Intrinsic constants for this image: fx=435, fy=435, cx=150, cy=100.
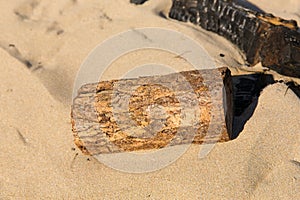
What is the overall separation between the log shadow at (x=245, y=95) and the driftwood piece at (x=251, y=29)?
0.53 feet

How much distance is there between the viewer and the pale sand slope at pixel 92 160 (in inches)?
112

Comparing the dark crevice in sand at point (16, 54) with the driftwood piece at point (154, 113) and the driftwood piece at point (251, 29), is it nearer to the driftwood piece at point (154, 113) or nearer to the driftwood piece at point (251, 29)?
the driftwood piece at point (154, 113)

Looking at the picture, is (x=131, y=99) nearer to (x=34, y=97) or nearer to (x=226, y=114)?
(x=226, y=114)

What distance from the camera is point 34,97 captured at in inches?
146

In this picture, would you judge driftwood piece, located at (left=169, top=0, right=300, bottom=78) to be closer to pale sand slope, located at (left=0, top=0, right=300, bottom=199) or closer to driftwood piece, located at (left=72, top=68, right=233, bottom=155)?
pale sand slope, located at (left=0, top=0, right=300, bottom=199)

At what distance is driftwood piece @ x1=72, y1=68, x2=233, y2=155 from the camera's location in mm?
2850

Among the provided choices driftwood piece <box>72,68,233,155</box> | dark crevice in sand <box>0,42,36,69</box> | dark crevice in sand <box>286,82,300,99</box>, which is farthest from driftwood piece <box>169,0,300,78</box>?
dark crevice in sand <box>0,42,36,69</box>

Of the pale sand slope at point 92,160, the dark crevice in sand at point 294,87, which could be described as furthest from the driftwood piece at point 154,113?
the dark crevice in sand at point 294,87

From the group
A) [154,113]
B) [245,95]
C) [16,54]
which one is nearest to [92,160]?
[154,113]

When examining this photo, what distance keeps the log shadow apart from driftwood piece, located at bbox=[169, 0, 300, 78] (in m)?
0.16

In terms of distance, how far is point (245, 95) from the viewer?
3453mm

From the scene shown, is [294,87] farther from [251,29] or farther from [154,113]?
[154,113]

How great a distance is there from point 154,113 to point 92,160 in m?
0.60

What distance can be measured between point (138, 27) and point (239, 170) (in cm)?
208
